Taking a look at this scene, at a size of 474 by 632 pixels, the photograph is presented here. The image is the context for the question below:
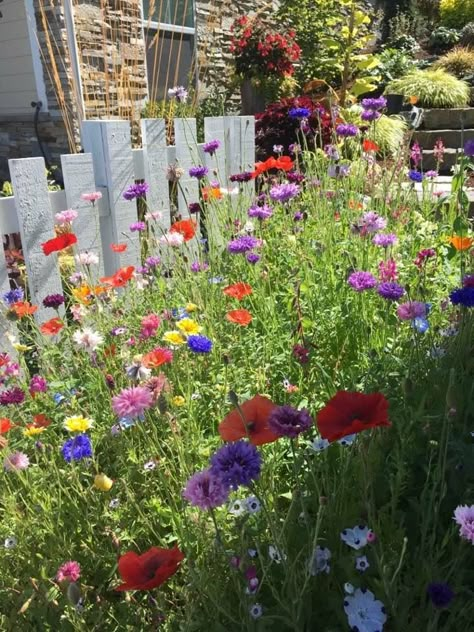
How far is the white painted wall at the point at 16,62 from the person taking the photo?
6934 millimetres

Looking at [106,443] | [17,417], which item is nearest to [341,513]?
[106,443]

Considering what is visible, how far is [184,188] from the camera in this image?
10.4 ft

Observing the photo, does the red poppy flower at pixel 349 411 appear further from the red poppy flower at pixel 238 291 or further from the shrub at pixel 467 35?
the shrub at pixel 467 35

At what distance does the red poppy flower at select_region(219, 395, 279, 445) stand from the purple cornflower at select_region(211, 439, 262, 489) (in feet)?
0.11

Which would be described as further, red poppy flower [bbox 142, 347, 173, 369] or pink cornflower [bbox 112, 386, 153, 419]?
red poppy flower [bbox 142, 347, 173, 369]

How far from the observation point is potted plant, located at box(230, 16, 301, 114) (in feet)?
21.0

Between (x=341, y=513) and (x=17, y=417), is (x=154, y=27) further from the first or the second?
(x=341, y=513)

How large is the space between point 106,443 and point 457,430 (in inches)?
38.0

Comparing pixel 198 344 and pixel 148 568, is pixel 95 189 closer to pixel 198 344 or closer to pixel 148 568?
pixel 198 344

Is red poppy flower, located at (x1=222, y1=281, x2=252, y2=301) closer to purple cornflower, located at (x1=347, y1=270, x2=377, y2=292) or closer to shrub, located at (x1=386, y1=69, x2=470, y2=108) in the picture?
purple cornflower, located at (x1=347, y1=270, x2=377, y2=292)

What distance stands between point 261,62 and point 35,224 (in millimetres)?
5033

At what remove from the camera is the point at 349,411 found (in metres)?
0.89

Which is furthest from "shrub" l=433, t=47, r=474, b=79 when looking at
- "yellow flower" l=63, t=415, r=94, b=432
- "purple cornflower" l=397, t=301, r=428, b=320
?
"yellow flower" l=63, t=415, r=94, b=432

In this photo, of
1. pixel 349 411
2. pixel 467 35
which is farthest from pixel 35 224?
pixel 467 35
